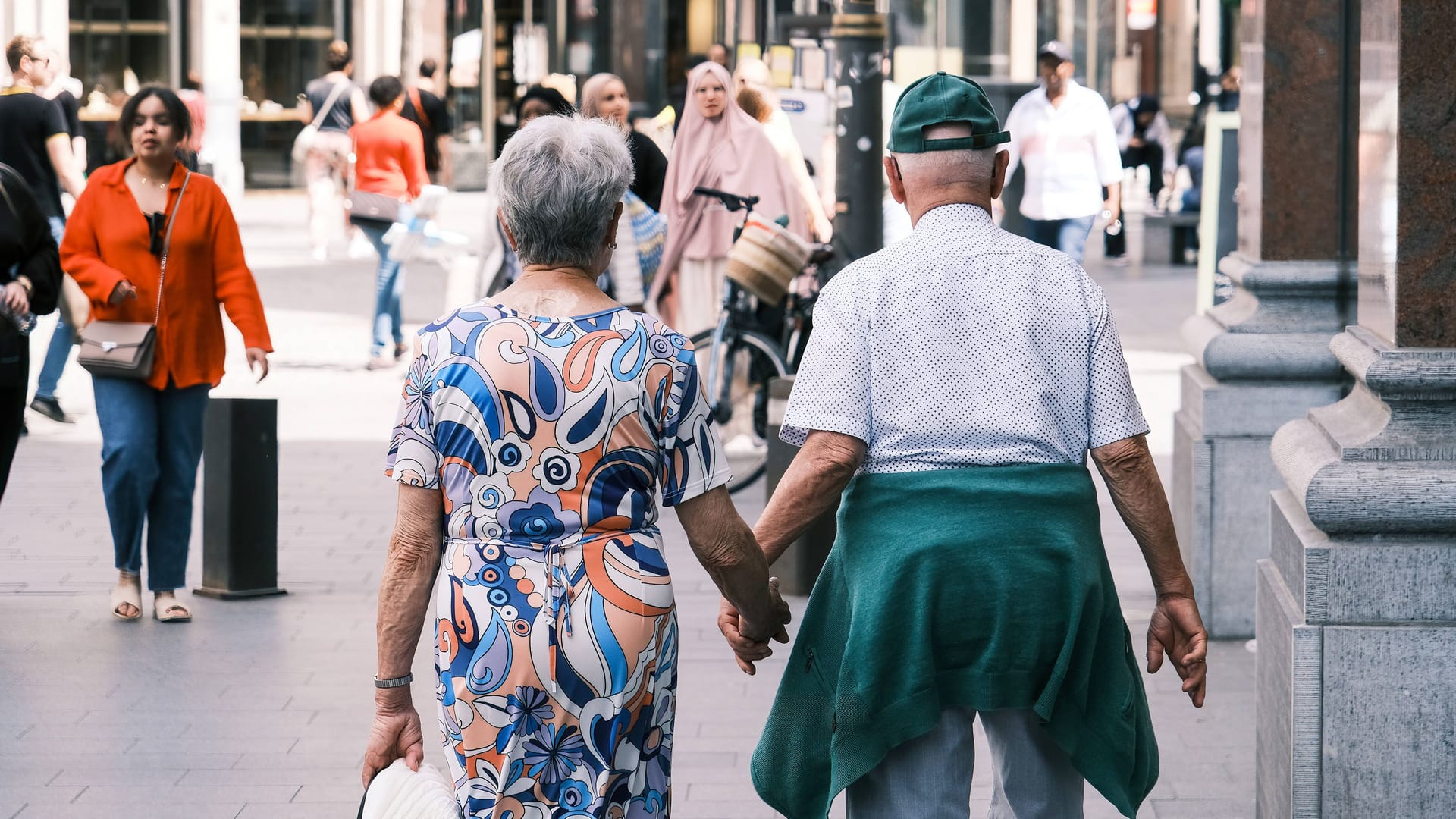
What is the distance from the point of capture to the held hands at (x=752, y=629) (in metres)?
3.48

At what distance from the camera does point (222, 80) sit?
32.2 m

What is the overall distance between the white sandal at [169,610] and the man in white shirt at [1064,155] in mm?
7921

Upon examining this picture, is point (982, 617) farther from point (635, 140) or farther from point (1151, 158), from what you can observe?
point (1151, 158)

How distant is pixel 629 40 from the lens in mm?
33281

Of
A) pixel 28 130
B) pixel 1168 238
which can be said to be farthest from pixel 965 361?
pixel 1168 238

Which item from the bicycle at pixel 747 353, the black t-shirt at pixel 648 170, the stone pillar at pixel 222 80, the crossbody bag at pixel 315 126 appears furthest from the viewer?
the stone pillar at pixel 222 80

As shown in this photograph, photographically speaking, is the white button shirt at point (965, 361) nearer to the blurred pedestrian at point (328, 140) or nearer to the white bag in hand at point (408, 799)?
the white bag in hand at point (408, 799)

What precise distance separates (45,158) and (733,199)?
4236 millimetres

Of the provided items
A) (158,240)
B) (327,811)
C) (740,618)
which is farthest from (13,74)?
(740,618)

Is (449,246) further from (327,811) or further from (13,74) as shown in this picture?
(327,811)

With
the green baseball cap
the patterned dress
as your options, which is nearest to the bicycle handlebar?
the green baseball cap

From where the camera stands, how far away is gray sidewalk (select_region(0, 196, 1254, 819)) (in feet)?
16.7

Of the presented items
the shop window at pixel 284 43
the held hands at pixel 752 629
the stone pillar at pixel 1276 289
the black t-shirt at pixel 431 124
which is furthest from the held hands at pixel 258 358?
the shop window at pixel 284 43

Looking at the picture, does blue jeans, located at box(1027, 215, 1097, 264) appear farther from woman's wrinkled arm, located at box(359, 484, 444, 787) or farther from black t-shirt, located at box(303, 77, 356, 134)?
woman's wrinkled arm, located at box(359, 484, 444, 787)
